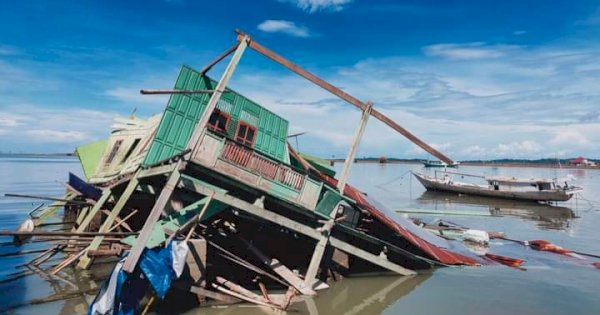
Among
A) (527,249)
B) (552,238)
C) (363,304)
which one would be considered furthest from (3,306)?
(552,238)

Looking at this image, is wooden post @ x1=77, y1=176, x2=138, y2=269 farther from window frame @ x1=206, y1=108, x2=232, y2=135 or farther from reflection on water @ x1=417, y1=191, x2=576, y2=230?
reflection on water @ x1=417, y1=191, x2=576, y2=230

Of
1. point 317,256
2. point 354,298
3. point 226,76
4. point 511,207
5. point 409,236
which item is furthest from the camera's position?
point 511,207

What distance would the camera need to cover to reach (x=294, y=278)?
472 inches

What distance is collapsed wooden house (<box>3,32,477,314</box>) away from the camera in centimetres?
1045

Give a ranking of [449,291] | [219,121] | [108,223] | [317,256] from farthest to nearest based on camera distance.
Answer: [219,121] < [449,291] < [108,223] < [317,256]

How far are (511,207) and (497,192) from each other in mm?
6088

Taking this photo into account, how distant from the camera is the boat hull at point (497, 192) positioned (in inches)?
1718

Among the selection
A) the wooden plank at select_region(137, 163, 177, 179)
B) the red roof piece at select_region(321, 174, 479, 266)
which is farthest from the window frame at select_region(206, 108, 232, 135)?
the red roof piece at select_region(321, 174, 479, 266)

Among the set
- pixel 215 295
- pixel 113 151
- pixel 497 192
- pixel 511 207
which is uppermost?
pixel 497 192

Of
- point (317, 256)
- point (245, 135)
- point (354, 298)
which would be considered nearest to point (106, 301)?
point (317, 256)

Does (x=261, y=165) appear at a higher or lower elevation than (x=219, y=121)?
lower

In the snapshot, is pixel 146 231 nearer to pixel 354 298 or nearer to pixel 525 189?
pixel 354 298

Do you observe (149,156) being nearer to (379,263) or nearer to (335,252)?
(335,252)

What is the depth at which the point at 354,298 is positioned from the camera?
12.5 meters
